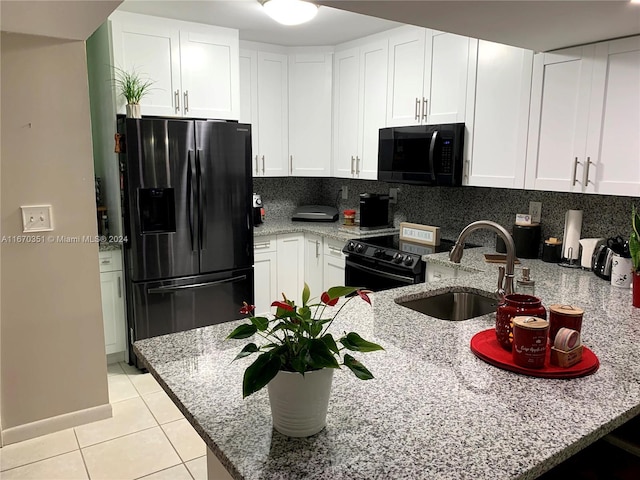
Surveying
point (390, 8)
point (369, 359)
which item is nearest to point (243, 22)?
point (390, 8)

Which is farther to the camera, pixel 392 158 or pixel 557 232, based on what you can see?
pixel 392 158

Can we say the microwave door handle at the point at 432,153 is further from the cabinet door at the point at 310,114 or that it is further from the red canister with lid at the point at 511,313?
the red canister with lid at the point at 511,313

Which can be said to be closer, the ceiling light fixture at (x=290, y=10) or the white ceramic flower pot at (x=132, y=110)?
the ceiling light fixture at (x=290, y=10)

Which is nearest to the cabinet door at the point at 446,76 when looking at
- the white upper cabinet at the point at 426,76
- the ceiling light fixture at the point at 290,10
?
the white upper cabinet at the point at 426,76

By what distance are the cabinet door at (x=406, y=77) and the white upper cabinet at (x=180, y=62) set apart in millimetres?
1183

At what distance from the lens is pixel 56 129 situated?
2.29m

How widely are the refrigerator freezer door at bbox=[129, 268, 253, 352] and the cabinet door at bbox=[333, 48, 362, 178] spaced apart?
121 cm

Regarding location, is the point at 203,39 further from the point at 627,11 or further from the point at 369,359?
the point at 369,359

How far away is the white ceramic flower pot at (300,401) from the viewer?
962 mm

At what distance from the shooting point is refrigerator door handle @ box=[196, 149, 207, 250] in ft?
10.5

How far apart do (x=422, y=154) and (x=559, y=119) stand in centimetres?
88

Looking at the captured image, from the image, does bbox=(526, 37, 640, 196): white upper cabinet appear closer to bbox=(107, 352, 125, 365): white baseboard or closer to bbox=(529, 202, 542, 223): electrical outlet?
bbox=(529, 202, 542, 223): electrical outlet

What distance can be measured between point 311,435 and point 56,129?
79.8 inches

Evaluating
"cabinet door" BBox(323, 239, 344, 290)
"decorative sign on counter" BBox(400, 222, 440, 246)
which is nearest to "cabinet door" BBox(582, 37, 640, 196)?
"decorative sign on counter" BBox(400, 222, 440, 246)
